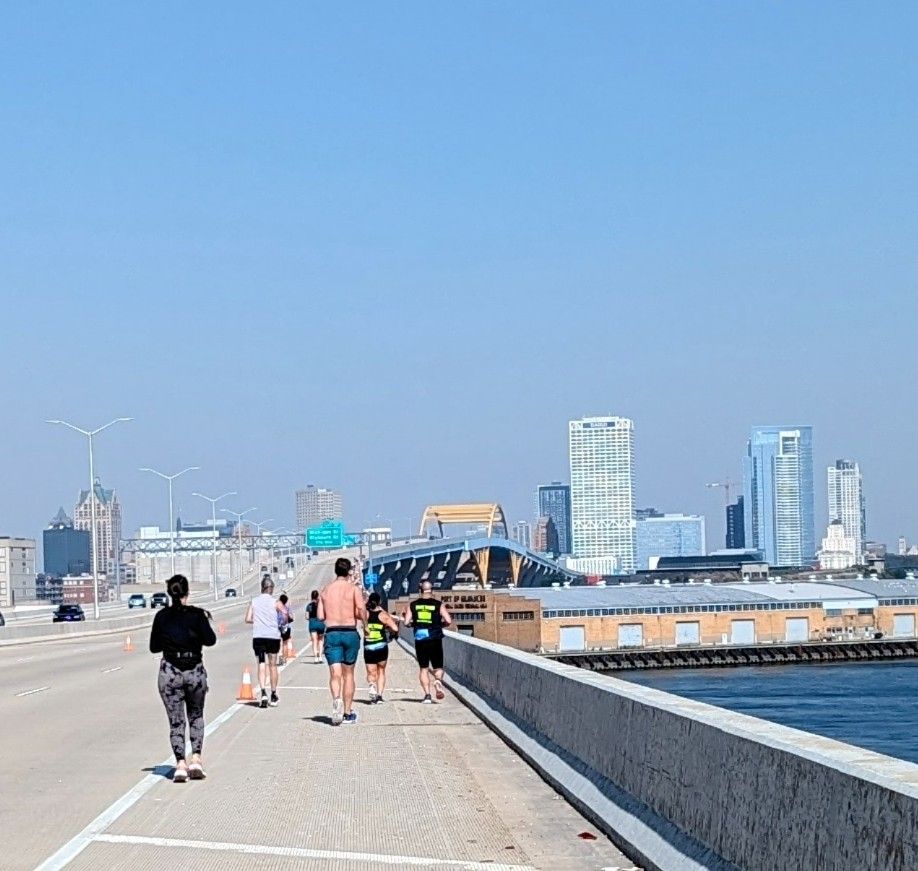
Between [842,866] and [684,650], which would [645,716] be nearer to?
[842,866]

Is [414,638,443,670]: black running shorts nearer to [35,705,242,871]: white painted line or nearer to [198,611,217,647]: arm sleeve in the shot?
[35,705,242,871]: white painted line

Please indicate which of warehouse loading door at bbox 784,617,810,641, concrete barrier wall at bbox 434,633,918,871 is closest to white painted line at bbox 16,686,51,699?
concrete barrier wall at bbox 434,633,918,871

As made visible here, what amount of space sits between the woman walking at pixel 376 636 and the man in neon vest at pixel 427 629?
0.61 m

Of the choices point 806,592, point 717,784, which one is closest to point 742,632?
point 806,592

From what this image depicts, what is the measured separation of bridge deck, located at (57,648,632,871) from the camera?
1009cm

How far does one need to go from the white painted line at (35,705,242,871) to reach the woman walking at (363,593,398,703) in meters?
5.55

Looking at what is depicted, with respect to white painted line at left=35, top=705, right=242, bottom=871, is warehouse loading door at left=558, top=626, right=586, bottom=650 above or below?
below

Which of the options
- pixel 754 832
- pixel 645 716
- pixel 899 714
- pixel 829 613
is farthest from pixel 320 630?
pixel 829 613

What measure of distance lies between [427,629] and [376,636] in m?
1.31

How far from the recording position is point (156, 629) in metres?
14.1

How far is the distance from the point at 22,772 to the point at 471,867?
675cm

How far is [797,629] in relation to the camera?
15025 centimetres

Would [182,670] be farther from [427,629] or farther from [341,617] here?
[427,629]

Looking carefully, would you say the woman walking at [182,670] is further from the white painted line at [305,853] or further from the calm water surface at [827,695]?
the calm water surface at [827,695]
